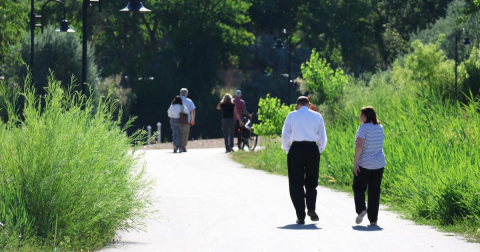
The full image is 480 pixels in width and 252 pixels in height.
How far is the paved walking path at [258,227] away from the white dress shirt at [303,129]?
1.11 m

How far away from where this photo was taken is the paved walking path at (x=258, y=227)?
1077 centimetres

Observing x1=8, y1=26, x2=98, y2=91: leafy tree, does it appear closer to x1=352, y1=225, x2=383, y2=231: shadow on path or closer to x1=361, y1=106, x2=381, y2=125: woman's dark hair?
x1=361, y1=106, x2=381, y2=125: woman's dark hair

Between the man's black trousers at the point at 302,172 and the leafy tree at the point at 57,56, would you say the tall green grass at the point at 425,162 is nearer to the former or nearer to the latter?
the man's black trousers at the point at 302,172

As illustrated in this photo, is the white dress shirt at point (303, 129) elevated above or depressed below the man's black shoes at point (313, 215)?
above

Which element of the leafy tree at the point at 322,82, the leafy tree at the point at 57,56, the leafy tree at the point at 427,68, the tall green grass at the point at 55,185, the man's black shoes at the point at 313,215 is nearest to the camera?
the tall green grass at the point at 55,185

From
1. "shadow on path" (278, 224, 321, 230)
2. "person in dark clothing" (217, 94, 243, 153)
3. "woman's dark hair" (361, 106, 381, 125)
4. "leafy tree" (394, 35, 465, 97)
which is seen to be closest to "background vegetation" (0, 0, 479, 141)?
"leafy tree" (394, 35, 465, 97)

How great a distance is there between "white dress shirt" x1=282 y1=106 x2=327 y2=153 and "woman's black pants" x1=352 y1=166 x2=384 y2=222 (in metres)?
0.65

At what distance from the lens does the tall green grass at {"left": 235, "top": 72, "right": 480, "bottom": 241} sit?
43.1ft

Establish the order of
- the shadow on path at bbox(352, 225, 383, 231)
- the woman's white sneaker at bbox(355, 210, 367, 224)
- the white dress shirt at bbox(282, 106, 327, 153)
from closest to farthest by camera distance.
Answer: the shadow on path at bbox(352, 225, 383, 231) → the woman's white sneaker at bbox(355, 210, 367, 224) → the white dress shirt at bbox(282, 106, 327, 153)

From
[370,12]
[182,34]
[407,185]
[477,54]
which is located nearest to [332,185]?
[407,185]

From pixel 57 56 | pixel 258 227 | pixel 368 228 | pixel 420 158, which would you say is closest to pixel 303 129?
pixel 258 227

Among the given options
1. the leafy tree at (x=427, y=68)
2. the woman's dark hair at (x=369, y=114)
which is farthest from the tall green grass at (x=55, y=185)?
the leafy tree at (x=427, y=68)

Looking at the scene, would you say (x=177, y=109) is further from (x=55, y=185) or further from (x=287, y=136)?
(x=55, y=185)

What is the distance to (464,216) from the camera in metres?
13.0
